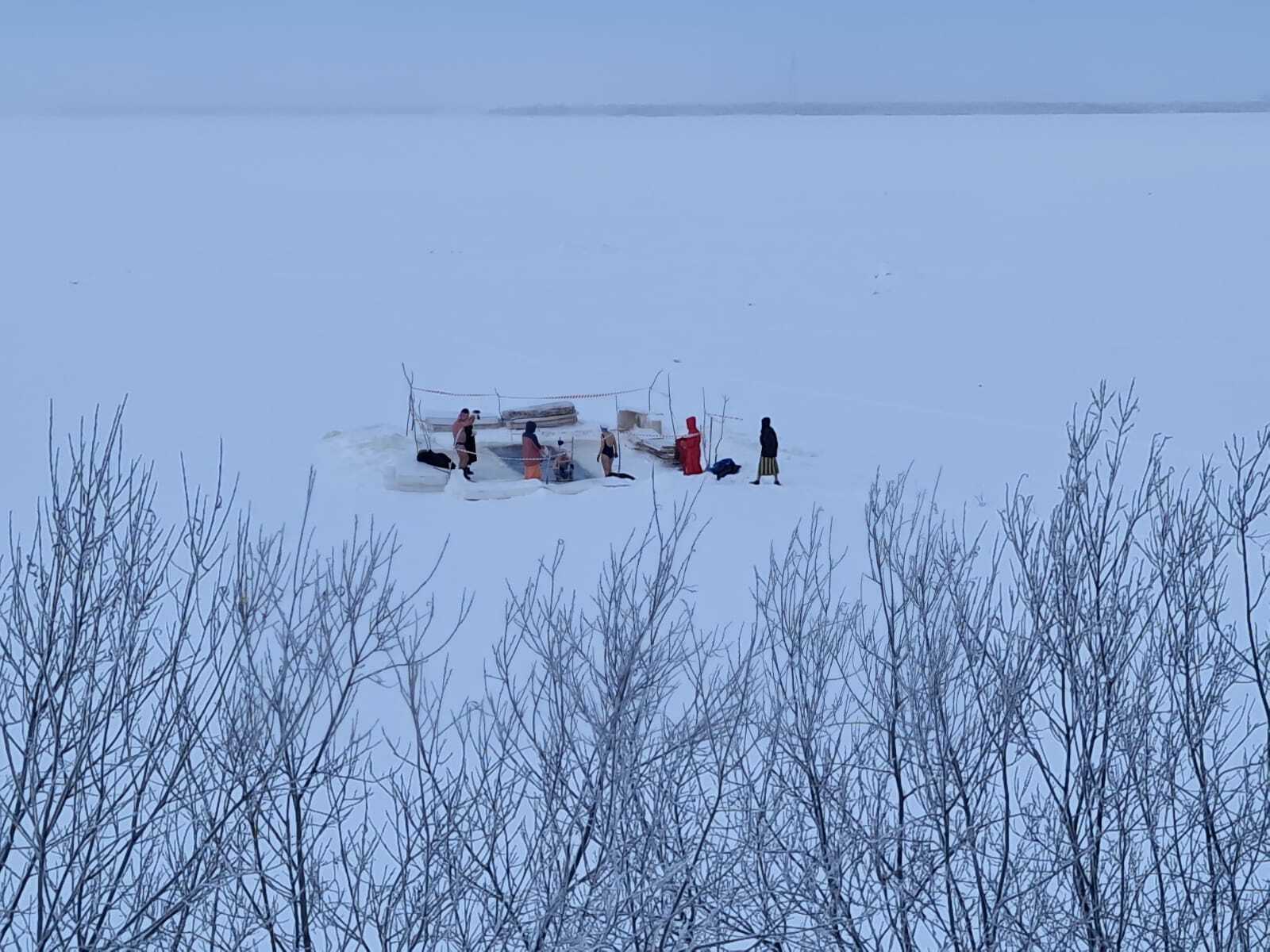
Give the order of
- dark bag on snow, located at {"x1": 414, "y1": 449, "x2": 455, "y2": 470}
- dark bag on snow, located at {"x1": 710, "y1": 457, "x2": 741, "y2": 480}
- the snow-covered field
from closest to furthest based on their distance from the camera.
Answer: dark bag on snow, located at {"x1": 710, "y1": 457, "x2": 741, "y2": 480} → dark bag on snow, located at {"x1": 414, "y1": 449, "x2": 455, "y2": 470} → the snow-covered field

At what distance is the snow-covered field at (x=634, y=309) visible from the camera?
1719 cm

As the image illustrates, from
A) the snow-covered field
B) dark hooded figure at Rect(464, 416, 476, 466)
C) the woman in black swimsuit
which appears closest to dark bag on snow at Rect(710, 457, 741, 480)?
the snow-covered field

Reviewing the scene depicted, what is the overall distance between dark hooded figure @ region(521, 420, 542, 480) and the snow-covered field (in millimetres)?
787

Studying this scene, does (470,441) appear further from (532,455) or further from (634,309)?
(634,309)

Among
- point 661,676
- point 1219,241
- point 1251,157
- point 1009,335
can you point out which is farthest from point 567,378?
point 1251,157

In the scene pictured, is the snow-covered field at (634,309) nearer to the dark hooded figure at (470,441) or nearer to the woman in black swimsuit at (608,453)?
the woman in black swimsuit at (608,453)

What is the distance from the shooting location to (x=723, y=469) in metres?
15.8

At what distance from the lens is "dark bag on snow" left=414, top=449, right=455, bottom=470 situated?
655 inches

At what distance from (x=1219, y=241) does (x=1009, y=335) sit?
11.7 metres

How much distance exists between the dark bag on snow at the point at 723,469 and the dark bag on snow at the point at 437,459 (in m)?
3.54

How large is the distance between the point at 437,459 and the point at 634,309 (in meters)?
15.8

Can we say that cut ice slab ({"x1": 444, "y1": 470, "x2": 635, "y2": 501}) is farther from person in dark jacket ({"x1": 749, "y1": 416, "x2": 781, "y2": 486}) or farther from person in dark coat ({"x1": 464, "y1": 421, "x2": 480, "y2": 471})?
person in dark jacket ({"x1": 749, "y1": 416, "x2": 781, "y2": 486})

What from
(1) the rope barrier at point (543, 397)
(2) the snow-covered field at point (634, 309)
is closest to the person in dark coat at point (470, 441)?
(2) the snow-covered field at point (634, 309)

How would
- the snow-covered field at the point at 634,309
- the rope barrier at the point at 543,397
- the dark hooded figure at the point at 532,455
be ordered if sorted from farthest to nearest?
the rope barrier at the point at 543,397, the snow-covered field at the point at 634,309, the dark hooded figure at the point at 532,455
